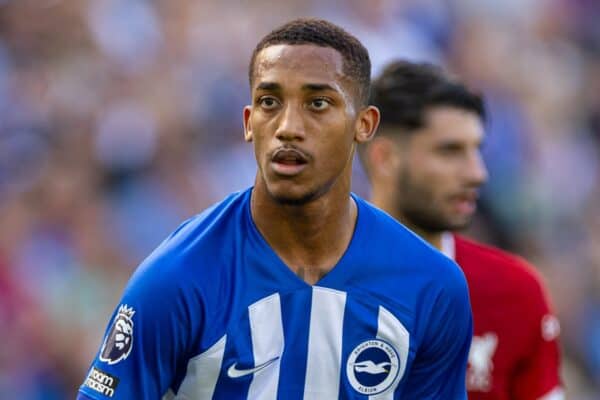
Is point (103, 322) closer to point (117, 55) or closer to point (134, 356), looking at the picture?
point (117, 55)

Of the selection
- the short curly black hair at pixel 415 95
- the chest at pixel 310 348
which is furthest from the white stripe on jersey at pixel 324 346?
the short curly black hair at pixel 415 95

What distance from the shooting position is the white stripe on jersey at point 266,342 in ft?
11.7

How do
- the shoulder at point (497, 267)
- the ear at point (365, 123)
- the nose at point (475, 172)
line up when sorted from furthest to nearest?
the nose at point (475, 172), the shoulder at point (497, 267), the ear at point (365, 123)

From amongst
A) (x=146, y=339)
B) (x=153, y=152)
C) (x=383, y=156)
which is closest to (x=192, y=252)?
(x=146, y=339)

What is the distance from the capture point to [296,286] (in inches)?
144

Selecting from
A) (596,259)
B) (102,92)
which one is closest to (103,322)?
(102,92)

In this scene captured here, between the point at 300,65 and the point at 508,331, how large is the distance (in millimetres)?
2158

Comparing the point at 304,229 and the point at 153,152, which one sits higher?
the point at 153,152

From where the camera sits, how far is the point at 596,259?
30.3ft

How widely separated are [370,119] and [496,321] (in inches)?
67.3

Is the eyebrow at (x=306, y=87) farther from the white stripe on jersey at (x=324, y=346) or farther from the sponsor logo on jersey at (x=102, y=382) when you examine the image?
the sponsor logo on jersey at (x=102, y=382)

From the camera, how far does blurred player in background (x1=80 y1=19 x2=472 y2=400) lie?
11.3 feet

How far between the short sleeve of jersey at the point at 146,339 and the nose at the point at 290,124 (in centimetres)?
48

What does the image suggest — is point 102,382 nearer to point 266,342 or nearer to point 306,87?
point 266,342
